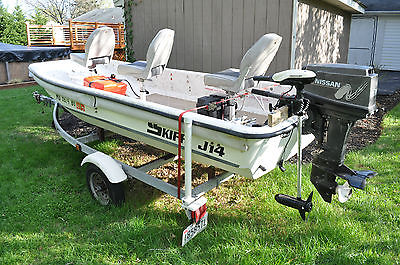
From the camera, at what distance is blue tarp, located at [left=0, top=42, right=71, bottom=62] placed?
9720mm

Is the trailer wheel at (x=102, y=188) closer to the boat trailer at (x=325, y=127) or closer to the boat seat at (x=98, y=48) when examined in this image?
the boat trailer at (x=325, y=127)

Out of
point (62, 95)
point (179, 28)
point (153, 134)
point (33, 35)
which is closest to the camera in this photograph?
point (153, 134)

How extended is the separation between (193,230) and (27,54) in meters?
9.80

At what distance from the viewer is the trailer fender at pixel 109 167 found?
2.84m

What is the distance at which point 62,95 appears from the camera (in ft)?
11.8

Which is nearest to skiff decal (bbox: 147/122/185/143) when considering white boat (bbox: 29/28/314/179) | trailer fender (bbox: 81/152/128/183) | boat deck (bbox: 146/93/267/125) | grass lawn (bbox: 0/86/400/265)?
white boat (bbox: 29/28/314/179)

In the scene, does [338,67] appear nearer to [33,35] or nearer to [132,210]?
[132,210]

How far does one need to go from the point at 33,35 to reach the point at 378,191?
14463 mm

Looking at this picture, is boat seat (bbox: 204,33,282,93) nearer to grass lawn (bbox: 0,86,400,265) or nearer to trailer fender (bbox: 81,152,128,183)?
grass lawn (bbox: 0,86,400,265)

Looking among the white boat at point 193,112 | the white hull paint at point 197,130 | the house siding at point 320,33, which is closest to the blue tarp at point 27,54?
the white boat at point 193,112

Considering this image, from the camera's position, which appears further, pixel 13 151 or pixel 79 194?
pixel 13 151

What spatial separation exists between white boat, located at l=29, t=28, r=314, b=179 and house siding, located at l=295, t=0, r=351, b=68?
2275 mm

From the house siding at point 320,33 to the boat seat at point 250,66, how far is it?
2.52 metres

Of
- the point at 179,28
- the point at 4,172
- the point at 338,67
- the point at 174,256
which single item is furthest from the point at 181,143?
the point at 179,28
